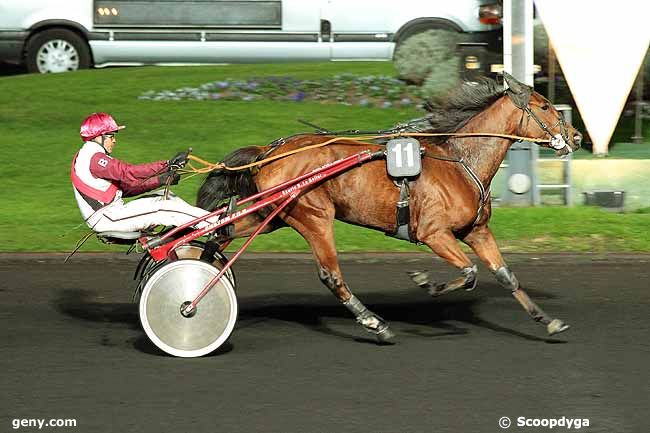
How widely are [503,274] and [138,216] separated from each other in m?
2.28

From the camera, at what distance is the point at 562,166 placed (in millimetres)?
12688

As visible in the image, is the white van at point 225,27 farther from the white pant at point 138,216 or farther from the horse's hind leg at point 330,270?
the white pant at point 138,216

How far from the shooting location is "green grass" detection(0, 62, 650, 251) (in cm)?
1127

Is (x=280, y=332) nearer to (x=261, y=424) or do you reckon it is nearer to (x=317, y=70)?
(x=261, y=424)

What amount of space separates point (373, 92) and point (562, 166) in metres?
4.03

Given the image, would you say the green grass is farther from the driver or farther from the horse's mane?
the driver

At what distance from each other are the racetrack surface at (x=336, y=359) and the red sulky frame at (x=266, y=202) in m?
0.64

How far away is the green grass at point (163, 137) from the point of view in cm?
1127

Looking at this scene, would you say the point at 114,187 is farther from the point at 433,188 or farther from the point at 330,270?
the point at 433,188

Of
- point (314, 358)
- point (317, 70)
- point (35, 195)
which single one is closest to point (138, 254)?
point (35, 195)

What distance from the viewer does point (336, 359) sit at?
23.6 ft

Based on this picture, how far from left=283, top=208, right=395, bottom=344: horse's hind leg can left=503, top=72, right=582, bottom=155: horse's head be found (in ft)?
4.54

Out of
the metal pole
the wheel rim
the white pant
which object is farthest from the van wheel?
the white pant

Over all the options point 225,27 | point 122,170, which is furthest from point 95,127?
point 225,27
